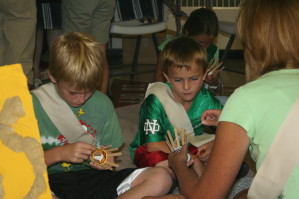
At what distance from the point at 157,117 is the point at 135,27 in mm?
2009

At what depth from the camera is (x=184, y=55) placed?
217 cm

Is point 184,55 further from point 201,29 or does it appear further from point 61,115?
point 201,29

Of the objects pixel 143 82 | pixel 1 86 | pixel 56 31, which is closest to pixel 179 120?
pixel 1 86

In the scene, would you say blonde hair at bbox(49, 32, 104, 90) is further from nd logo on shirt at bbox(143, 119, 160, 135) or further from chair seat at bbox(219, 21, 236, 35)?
chair seat at bbox(219, 21, 236, 35)

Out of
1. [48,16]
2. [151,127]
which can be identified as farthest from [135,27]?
[151,127]

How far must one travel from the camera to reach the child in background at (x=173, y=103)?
2133 mm

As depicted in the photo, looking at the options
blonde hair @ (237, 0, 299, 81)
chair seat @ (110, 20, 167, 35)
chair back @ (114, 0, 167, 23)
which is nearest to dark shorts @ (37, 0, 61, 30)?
chair seat @ (110, 20, 167, 35)

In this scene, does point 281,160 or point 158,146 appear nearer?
point 281,160

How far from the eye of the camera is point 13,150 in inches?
42.1

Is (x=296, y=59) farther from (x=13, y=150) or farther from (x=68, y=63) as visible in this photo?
(x=68, y=63)

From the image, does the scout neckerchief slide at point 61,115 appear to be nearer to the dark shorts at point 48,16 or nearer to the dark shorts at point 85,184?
the dark shorts at point 85,184

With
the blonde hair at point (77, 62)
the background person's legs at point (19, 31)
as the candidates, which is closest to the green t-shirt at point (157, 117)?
the blonde hair at point (77, 62)

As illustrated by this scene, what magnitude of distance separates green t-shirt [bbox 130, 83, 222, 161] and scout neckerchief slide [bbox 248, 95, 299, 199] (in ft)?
3.10

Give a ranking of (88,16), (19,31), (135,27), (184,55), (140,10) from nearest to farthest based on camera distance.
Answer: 1. (184,55)
2. (19,31)
3. (88,16)
4. (135,27)
5. (140,10)
